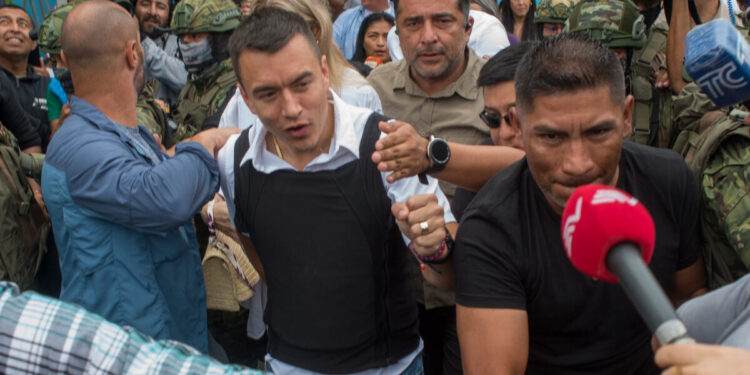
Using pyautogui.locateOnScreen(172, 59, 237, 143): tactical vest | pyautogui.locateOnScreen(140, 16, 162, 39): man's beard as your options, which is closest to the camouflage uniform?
pyautogui.locateOnScreen(172, 59, 237, 143): tactical vest

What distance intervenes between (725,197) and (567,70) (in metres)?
0.86

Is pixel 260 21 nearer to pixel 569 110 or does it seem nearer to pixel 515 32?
pixel 569 110

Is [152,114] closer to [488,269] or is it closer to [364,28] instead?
[364,28]

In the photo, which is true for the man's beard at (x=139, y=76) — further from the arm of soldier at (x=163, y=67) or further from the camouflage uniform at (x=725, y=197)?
the arm of soldier at (x=163, y=67)

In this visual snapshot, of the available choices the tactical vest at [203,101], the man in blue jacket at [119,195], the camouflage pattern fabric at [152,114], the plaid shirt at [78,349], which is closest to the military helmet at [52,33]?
the camouflage pattern fabric at [152,114]

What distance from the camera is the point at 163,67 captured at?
588cm

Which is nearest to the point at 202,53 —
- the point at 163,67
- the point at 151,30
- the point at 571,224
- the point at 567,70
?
the point at 163,67

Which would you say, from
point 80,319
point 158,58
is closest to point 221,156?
point 80,319

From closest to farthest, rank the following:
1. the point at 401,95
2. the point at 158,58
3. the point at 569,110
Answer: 1. the point at 569,110
2. the point at 401,95
3. the point at 158,58

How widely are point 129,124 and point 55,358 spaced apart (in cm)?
156

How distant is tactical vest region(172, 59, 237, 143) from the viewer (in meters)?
4.89

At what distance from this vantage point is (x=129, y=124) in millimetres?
3027

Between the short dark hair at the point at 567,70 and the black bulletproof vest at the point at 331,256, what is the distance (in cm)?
62

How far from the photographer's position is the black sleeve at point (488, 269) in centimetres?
204
